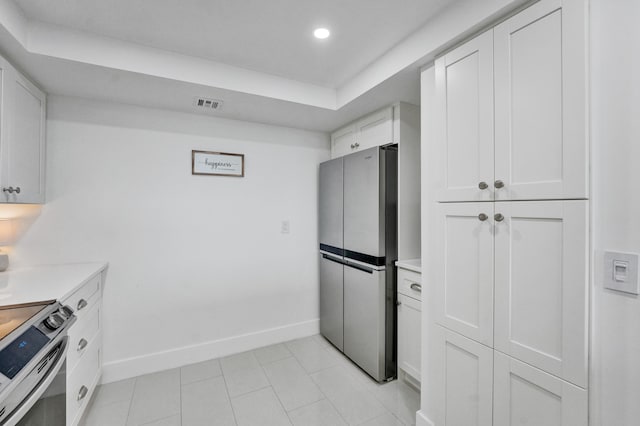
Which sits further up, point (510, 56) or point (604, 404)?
point (510, 56)

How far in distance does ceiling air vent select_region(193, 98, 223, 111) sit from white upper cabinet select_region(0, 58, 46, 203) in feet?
3.26

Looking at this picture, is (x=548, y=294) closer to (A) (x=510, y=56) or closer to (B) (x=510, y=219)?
(B) (x=510, y=219)

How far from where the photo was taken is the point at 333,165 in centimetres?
282

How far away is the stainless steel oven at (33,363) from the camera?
936mm

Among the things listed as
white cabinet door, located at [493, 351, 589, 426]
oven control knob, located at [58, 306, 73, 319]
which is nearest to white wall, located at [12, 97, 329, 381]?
oven control knob, located at [58, 306, 73, 319]

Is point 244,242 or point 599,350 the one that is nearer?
point 599,350

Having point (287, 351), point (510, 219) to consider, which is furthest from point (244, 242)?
point (510, 219)

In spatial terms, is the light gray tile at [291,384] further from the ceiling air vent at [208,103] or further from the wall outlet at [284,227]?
the ceiling air vent at [208,103]

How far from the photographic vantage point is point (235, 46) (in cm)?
190

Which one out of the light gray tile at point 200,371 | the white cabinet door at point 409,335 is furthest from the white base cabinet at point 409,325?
the light gray tile at point 200,371

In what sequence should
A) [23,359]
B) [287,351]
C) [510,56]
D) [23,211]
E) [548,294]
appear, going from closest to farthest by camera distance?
1. [23,359]
2. [548,294]
3. [510,56]
4. [23,211]
5. [287,351]

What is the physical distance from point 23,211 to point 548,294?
317 centimetres

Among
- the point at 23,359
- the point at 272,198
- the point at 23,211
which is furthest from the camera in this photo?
the point at 272,198

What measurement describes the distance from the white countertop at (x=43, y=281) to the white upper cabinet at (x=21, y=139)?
0.47 meters
